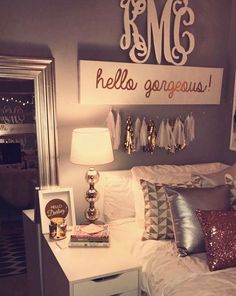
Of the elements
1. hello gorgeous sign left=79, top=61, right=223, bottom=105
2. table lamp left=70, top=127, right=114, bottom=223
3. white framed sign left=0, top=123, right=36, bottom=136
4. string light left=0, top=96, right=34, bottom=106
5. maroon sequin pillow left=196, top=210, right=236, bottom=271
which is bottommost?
maroon sequin pillow left=196, top=210, right=236, bottom=271

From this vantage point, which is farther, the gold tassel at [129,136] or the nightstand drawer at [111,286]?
the gold tassel at [129,136]

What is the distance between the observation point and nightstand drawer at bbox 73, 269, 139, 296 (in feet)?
4.62

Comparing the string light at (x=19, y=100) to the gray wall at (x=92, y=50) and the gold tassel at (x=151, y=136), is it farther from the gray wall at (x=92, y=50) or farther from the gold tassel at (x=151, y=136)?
the gold tassel at (x=151, y=136)

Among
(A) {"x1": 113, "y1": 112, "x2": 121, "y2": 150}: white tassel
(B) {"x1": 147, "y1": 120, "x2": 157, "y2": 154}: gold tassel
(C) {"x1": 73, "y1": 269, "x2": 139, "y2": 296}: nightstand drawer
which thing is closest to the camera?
(C) {"x1": 73, "y1": 269, "x2": 139, "y2": 296}: nightstand drawer

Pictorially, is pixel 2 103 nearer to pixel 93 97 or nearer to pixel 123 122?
pixel 93 97

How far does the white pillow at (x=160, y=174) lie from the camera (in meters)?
1.99

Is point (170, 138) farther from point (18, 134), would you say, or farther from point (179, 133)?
point (18, 134)

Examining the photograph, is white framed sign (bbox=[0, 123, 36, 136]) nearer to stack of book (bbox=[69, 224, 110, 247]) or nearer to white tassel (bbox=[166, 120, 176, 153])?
stack of book (bbox=[69, 224, 110, 247])

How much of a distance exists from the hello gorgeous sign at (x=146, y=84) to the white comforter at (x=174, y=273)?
0.99 meters

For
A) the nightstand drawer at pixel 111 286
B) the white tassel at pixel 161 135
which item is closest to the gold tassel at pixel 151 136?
the white tassel at pixel 161 135

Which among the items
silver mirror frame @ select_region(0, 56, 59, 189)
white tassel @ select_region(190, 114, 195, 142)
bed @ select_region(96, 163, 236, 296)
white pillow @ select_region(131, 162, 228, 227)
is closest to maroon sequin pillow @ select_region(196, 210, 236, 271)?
bed @ select_region(96, 163, 236, 296)

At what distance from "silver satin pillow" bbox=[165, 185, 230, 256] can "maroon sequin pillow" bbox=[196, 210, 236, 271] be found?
7 cm

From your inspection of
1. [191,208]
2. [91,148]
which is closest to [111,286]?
[191,208]

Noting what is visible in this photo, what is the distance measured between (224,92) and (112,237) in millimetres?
1558
